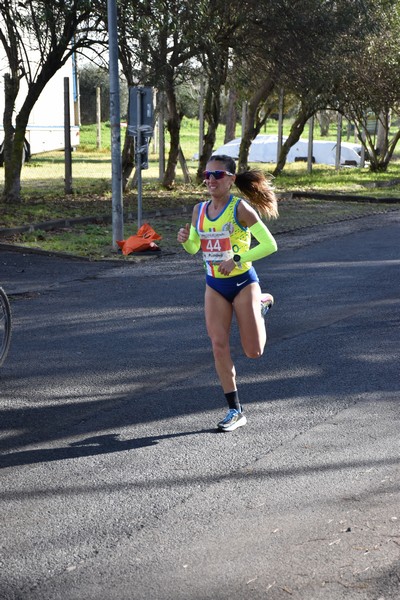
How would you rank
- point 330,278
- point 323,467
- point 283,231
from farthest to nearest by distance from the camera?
point 283,231 → point 330,278 → point 323,467

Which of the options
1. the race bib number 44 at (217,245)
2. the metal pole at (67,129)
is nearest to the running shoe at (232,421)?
the race bib number 44 at (217,245)

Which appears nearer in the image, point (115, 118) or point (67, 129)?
point (115, 118)

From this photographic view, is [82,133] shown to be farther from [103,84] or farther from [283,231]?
[283,231]

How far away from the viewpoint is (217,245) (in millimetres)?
6156

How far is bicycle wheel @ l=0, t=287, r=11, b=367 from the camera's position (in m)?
7.59

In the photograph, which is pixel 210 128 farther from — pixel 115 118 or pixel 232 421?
pixel 232 421

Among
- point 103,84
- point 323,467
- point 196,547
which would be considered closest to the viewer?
point 196,547

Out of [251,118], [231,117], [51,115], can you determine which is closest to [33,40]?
[251,118]

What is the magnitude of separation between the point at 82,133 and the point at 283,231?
126ft

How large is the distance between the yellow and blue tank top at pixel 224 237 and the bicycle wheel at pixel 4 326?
2.10 metres

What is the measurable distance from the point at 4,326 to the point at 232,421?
7.67ft

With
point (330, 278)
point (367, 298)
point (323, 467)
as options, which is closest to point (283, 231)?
point (330, 278)

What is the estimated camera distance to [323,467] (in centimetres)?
548

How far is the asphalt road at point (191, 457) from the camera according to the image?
4137 mm
